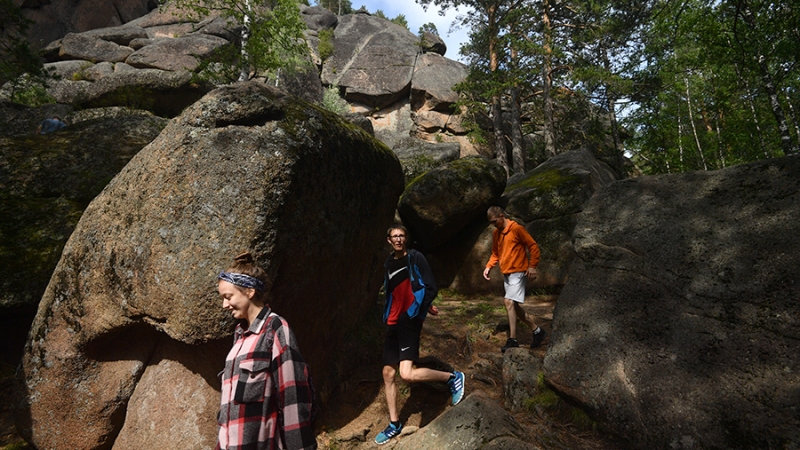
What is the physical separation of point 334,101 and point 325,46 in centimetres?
785

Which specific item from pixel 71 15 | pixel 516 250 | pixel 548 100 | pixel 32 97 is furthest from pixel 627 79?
pixel 71 15

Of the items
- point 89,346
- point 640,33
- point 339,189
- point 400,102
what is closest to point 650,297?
point 339,189

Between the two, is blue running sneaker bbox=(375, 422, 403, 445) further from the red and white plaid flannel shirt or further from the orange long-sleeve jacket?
the orange long-sleeve jacket

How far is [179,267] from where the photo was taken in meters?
3.65

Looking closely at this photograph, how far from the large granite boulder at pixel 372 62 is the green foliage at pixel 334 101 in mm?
1531

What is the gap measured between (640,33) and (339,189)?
2066 cm

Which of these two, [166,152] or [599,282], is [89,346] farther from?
[599,282]

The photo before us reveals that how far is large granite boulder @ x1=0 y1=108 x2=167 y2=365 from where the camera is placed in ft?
17.0

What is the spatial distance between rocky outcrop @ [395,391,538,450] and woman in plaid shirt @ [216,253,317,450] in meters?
1.51

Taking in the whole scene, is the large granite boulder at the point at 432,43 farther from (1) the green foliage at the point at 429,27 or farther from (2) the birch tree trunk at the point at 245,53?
(2) the birch tree trunk at the point at 245,53

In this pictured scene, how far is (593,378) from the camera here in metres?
3.84

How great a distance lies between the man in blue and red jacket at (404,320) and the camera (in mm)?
4305

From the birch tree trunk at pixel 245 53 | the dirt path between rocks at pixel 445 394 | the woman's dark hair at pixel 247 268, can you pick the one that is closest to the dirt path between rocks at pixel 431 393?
the dirt path between rocks at pixel 445 394

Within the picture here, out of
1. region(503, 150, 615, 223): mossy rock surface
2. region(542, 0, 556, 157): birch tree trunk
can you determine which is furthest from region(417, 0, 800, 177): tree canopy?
region(503, 150, 615, 223): mossy rock surface
